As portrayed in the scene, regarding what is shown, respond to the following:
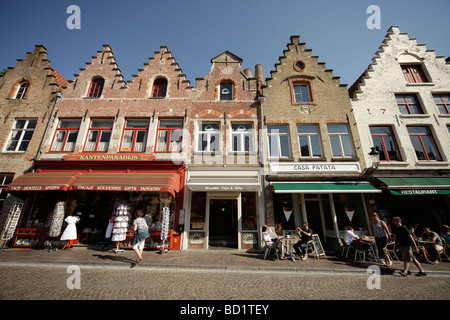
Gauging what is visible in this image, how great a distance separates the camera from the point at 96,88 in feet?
41.2

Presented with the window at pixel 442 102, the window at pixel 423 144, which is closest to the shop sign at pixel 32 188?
the window at pixel 423 144

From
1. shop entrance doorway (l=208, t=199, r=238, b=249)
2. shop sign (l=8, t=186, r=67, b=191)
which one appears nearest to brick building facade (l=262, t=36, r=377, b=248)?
shop entrance doorway (l=208, t=199, r=238, b=249)

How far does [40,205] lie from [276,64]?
16.8 metres

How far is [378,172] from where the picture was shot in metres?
9.98

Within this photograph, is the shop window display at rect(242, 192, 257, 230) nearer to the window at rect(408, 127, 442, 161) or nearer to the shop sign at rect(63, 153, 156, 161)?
the shop sign at rect(63, 153, 156, 161)

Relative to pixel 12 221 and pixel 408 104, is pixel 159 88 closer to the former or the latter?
pixel 12 221

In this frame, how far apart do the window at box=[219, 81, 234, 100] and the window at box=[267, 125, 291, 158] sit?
3439 millimetres

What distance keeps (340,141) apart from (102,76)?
644 inches

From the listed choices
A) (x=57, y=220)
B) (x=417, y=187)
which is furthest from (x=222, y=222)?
(x=417, y=187)

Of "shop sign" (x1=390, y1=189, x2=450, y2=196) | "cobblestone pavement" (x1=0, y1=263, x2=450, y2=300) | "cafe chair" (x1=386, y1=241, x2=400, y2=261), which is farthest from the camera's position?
"shop sign" (x1=390, y1=189, x2=450, y2=196)

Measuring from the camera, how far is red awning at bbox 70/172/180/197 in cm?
879

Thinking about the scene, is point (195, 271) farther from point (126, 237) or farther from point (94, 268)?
point (126, 237)
